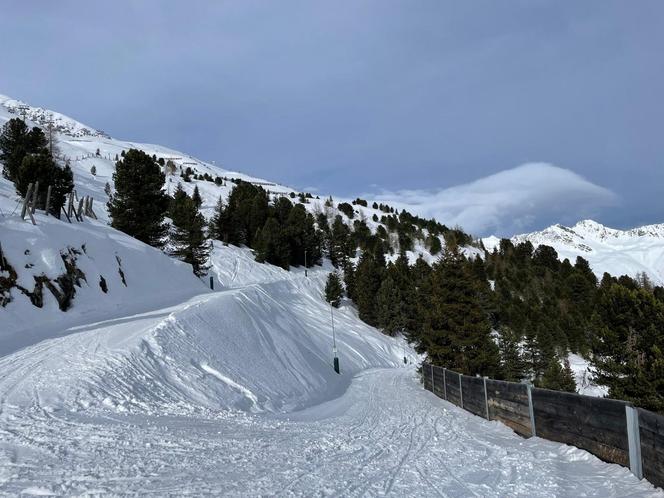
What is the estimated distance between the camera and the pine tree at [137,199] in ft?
129

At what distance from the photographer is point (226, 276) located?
183ft

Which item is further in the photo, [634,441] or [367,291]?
[367,291]

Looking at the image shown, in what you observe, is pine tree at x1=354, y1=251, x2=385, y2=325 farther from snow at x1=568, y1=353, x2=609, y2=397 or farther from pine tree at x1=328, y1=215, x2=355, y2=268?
snow at x1=568, y1=353, x2=609, y2=397

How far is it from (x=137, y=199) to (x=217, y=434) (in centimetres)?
3594

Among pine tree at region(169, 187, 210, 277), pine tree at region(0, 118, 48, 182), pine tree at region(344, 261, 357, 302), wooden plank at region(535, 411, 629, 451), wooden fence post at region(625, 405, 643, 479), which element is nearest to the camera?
wooden fence post at region(625, 405, 643, 479)

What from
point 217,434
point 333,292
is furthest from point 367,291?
point 217,434

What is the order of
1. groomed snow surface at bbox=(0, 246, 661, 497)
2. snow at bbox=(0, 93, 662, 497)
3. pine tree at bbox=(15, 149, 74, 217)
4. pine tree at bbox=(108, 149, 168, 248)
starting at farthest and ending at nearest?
1. pine tree at bbox=(108, 149, 168, 248)
2. pine tree at bbox=(15, 149, 74, 217)
3. snow at bbox=(0, 93, 662, 497)
4. groomed snow surface at bbox=(0, 246, 661, 497)

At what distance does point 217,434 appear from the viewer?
28.6 ft

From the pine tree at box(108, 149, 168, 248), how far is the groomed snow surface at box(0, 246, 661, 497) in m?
22.9

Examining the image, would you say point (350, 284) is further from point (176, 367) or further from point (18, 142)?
point (176, 367)

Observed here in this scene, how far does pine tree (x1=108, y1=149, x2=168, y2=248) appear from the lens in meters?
39.5

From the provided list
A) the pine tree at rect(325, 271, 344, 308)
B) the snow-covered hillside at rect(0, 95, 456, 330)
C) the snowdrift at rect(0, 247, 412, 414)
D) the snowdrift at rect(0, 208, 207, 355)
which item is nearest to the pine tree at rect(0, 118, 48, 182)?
the snow-covered hillside at rect(0, 95, 456, 330)

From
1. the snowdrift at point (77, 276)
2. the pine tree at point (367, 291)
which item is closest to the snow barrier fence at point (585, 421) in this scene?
the snowdrift at point (77, 276)

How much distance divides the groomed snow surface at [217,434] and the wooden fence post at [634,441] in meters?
0.19
